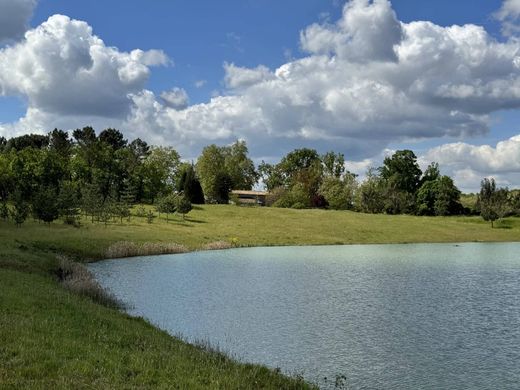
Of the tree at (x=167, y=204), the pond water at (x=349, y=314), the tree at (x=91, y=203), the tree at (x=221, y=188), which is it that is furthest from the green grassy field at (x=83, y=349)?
the tree at (x=221, y=188)

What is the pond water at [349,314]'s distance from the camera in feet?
62.7

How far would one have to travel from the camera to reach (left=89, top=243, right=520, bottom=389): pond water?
753 inches

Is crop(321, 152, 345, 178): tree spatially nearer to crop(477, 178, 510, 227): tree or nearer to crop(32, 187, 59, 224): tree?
crop(477, 178, 510, 227): tree

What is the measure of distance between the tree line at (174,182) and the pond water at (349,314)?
3665 centimetres

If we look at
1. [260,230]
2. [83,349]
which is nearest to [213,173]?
[260,230]

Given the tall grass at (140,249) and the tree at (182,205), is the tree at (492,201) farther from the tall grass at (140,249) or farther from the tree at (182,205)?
the tall grass at (140,249)

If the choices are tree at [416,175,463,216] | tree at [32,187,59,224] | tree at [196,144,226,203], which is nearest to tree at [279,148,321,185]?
tree at [196,144,226,203]

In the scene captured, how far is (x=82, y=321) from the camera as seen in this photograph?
18.1m

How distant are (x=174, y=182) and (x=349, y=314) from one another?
144 metres

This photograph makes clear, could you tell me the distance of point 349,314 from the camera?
95.6 ft

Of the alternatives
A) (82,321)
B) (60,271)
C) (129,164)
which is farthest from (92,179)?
(82,321)

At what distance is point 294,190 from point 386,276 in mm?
105371

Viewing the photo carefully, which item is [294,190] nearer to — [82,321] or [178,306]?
[178,306]

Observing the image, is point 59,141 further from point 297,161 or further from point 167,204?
point 297,161
